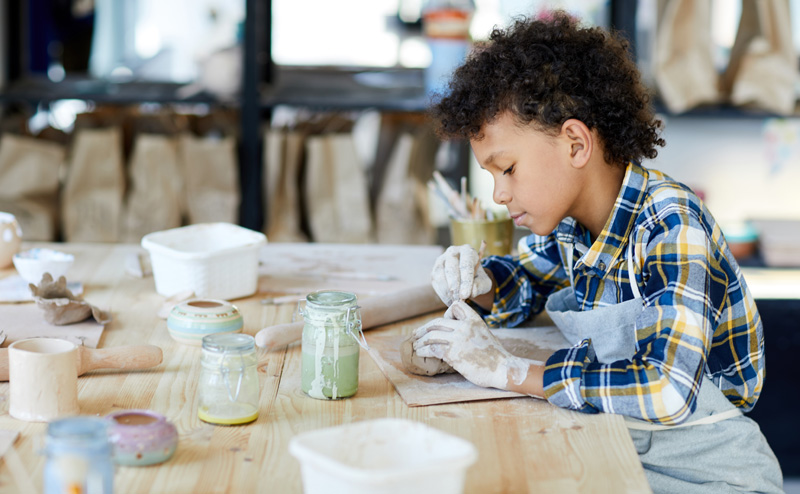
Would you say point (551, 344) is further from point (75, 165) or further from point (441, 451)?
point (75, 165)

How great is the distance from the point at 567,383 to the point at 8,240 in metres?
1.18

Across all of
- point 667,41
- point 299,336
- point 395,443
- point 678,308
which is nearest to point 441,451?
point 395,443

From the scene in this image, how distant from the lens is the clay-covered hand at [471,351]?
1.16 m

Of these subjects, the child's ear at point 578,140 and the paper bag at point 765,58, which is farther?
the paper bag at point 765,58

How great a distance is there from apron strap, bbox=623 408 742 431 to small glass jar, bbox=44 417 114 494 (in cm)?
66

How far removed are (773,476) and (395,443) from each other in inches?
27.3

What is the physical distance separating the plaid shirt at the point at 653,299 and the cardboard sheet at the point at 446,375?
7cm

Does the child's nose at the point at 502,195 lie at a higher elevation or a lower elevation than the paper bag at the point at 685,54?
lower

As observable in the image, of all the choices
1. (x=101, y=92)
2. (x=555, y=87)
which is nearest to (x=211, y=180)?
(x=101, y=92)

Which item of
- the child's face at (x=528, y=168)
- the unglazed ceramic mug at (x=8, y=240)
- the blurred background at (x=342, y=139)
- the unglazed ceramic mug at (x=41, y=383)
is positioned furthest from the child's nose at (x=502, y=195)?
the blurred background at (x=342, y=139)

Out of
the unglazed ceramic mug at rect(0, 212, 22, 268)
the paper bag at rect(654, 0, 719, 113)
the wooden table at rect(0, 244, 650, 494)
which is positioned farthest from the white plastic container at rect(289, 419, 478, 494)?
the paper bag at rect(654, 0, 719, 113)

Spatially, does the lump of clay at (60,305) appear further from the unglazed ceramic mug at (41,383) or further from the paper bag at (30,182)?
the paper bag at (30,182)

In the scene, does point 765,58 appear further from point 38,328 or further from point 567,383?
point 38,328

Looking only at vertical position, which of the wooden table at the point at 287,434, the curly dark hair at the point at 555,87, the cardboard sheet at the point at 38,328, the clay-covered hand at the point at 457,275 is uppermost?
the curly dark hair at the point at 555,87
